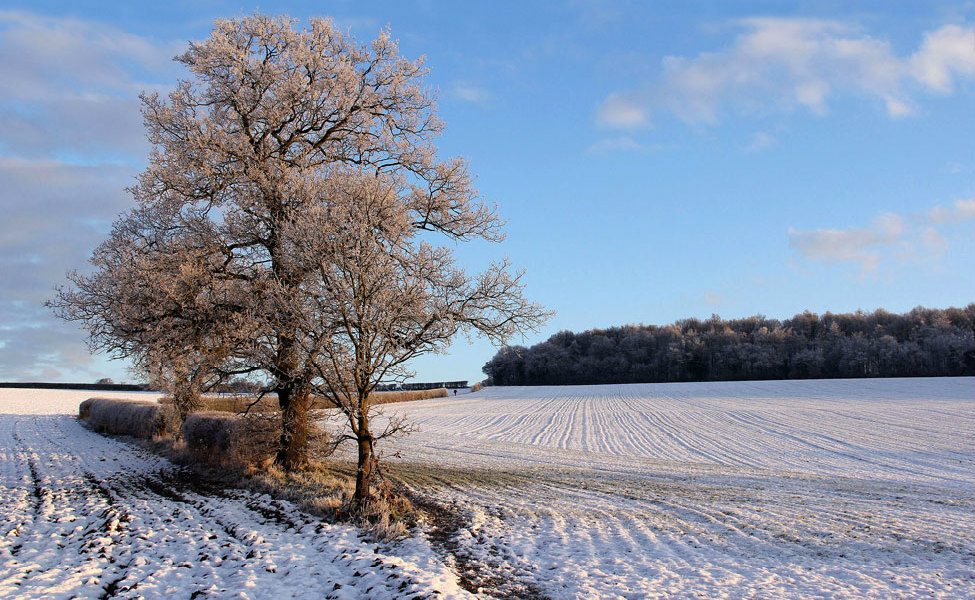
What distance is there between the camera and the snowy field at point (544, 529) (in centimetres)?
756

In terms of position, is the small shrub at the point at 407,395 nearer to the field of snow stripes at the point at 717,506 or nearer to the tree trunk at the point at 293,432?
the field of snow stripes at the point at 717,506

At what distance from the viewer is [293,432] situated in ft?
50.8

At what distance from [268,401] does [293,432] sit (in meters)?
1.68

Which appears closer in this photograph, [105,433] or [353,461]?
[353,461]

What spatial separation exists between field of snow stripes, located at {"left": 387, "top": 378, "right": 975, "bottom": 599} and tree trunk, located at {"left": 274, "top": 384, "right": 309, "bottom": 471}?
304 cm

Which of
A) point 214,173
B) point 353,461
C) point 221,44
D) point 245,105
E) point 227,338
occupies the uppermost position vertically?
point 221,44

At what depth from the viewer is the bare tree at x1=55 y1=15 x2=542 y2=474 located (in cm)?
1254

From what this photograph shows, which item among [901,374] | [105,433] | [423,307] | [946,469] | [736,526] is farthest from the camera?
[901,374]

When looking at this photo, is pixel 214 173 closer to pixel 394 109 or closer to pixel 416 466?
pixel 394 109

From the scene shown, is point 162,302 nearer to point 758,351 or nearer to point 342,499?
point 342,499

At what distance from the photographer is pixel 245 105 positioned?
14.8 m

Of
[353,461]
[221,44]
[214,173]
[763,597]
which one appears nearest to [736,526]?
[763,597]

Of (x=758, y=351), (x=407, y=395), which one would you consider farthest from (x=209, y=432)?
(x=758, y=351)

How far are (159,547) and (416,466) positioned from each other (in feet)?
33.3
